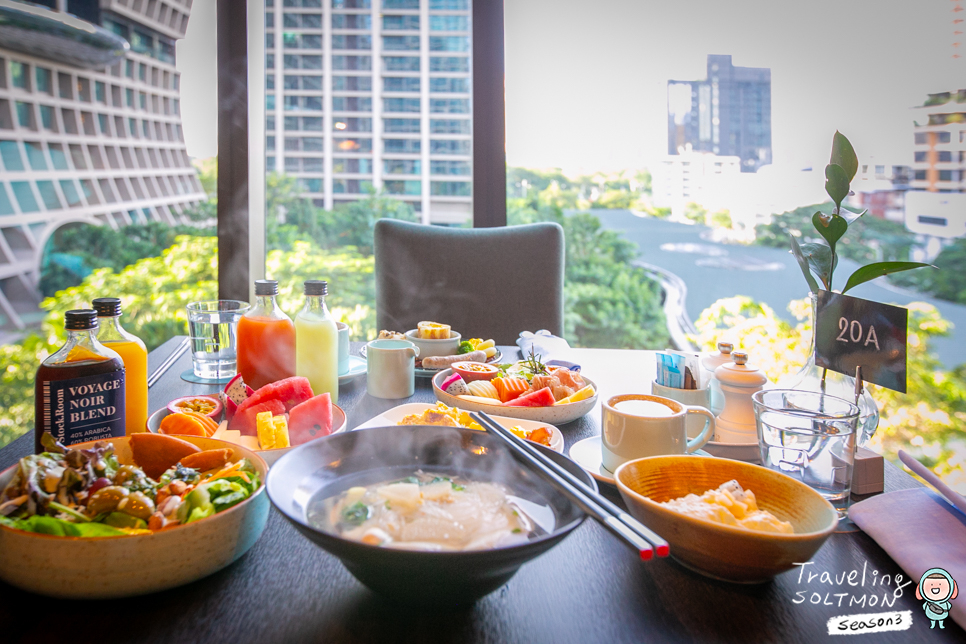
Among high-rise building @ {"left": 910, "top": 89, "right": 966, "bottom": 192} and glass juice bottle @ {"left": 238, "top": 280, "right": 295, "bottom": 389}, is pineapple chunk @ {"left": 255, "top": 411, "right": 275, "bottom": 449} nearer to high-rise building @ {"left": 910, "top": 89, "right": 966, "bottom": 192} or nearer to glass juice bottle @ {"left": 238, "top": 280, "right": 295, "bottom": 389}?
glass juice bottle @ {"left": 238, "top": 280, "right": 295, "bottom": 389}

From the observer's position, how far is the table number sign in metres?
0.86

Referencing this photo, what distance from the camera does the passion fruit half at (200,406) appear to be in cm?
103

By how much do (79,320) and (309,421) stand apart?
34 cm

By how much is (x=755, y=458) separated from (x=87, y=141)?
356 cm

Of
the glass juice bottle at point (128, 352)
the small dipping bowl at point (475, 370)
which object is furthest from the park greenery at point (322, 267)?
the glass juice bottle at point (128, 352)

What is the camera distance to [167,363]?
5.15ft

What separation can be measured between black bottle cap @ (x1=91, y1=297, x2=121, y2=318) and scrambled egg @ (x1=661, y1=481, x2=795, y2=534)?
87 centimetres

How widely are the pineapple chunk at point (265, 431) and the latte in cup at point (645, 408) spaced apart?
493 mm


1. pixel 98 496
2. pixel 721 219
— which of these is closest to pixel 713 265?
pixel 721 219

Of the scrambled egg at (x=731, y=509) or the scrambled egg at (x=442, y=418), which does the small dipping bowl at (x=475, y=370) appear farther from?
the scrambled egg at (x=731, y=509)

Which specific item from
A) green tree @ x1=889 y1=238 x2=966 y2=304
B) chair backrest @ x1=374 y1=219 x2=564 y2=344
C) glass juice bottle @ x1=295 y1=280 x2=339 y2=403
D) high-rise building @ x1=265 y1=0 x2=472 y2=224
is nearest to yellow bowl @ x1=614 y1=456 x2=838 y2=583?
glass juice bottle @ x1=295 y1=280 x2=339 y2=403

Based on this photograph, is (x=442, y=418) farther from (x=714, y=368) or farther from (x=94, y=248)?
(x=94, y=248)

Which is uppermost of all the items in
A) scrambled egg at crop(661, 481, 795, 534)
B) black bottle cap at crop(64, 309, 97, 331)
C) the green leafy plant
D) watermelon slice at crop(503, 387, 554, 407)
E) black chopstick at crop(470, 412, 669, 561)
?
the green leafy plant

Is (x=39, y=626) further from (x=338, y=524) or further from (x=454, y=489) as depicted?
(x=454, y=489)
